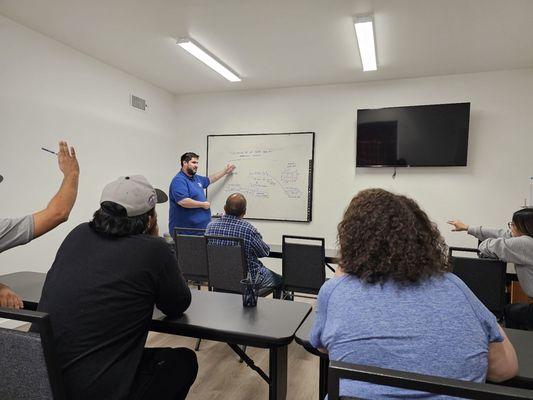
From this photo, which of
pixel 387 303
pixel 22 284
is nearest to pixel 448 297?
pixel 387 303

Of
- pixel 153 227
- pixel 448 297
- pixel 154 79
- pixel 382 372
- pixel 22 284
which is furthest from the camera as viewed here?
pixel 154 79

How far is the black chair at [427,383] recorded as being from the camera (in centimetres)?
70

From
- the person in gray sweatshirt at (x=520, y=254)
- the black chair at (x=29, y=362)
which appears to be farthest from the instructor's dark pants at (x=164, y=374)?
the person in gray sweatshirt at (x=520, y=254)

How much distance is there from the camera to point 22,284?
1889 mm

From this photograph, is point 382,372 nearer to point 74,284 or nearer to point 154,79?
point 74,284

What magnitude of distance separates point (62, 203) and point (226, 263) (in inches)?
54.4

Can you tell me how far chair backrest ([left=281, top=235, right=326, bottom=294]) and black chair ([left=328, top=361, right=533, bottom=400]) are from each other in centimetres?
207

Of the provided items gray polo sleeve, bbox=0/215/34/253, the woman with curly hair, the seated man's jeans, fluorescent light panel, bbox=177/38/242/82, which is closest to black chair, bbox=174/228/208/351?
the seated man's jeans

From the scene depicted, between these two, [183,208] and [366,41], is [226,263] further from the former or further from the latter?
[366,41]

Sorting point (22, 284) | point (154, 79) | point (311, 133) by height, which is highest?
point (154, 79)

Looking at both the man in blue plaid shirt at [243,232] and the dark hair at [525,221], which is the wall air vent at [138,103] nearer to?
the man in blue plaid shirt at [243,232]

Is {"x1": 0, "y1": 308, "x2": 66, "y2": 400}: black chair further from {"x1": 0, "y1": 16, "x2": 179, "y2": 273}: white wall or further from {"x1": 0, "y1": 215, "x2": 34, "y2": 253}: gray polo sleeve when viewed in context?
{"x1": 0, "y1": 16, "x2": 179, "y2": 273}: white wall

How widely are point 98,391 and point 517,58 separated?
451 centimetres

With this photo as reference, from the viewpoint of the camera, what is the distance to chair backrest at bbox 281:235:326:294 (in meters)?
2.90
